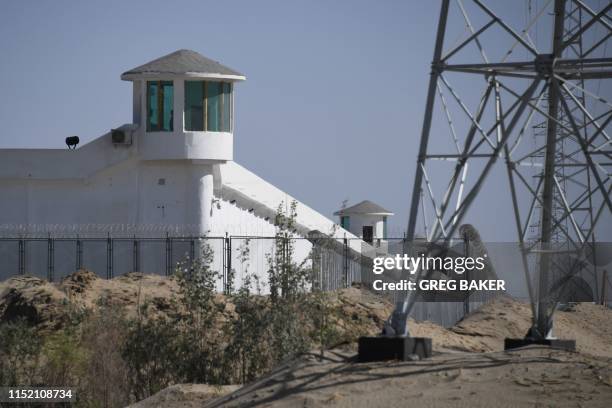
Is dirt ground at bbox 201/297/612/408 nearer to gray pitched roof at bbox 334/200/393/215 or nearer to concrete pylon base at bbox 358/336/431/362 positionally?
concrete pylon base at bbox 358/336/431/362

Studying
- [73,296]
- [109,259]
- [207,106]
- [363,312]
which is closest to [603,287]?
[363,312]

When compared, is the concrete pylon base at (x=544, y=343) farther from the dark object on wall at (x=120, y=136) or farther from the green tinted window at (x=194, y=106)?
the dark object on wall at (x=120, y=136)

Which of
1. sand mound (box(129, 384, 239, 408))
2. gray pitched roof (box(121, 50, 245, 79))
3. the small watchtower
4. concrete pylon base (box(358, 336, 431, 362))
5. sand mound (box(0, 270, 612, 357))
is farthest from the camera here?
the small watchtower

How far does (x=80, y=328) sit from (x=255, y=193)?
85.7ft

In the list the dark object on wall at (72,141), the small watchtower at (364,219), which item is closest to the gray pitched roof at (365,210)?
the small watchtower at (364,219)

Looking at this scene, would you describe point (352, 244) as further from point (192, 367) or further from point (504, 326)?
point (192, 367)

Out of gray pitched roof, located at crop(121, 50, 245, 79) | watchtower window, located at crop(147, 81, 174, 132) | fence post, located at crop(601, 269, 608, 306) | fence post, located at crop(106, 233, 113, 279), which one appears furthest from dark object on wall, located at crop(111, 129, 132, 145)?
fence post, located at crop(601, 269, 608, 306)

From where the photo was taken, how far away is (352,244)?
47.4 meters

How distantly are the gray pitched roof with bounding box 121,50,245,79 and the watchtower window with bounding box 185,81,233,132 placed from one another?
0.41 m

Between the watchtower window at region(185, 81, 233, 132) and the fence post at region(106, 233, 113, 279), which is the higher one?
the watchtower window at region(185, 81, 233, 132)

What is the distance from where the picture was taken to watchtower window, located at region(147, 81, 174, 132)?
41938mm

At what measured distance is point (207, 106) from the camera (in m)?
42.1

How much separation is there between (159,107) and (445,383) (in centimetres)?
3049

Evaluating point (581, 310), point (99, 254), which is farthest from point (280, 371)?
point (99, 254)
